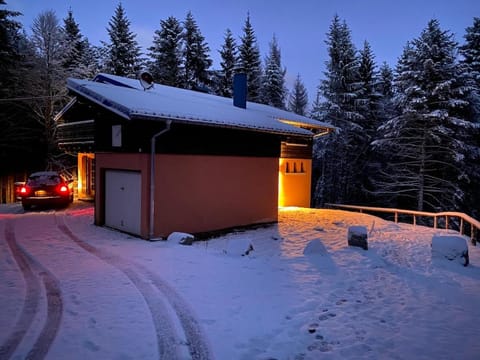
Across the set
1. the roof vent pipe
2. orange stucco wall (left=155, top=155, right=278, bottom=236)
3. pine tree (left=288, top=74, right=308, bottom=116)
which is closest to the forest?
the roof vent pipe

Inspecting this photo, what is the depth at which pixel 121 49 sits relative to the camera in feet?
99.9

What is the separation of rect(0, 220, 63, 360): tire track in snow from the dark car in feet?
23.4

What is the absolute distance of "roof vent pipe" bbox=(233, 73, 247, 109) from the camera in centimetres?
1584

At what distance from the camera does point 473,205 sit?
2094 cm

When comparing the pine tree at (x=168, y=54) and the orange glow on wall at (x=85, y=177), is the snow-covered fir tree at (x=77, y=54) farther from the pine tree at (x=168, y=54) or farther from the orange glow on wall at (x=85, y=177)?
the orange glow on wall at (x=85, y=177)

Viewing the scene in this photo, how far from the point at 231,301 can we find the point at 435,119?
60.6 ft

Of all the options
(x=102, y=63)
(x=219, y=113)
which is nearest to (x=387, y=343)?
(x=219, y=113)

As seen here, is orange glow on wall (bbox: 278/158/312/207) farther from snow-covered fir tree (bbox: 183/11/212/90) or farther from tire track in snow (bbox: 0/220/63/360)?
snow-covered fir tree (bbox: 183/11/212/90)

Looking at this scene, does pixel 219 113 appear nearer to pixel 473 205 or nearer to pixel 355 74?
pixel 355 74

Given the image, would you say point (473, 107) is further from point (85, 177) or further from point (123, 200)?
point (85, 177)

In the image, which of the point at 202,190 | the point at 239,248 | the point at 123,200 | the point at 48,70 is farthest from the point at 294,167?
the point at 48,70

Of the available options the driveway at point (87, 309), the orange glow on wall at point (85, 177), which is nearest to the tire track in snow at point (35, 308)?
the driveway at point (87, 309)

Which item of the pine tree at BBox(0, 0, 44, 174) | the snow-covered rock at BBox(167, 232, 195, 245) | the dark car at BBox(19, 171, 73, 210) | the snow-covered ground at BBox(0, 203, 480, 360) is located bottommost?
the snow-covered ground at BBox(0, 203, 480, 360)

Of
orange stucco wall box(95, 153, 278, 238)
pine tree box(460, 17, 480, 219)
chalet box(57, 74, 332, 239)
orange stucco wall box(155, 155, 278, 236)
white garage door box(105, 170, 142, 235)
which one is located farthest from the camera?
pine tree box(460, 17, 480, 219)
